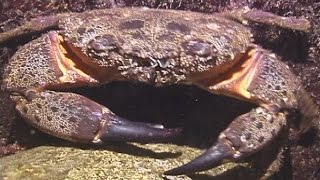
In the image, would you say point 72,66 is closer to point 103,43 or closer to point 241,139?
point 103,43

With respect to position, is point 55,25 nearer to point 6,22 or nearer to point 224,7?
point 6,22

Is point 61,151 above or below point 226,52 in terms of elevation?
below

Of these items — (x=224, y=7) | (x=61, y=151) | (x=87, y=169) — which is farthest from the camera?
(x=224, y=7)

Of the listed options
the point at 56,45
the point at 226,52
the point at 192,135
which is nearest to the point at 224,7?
the point at 226,52

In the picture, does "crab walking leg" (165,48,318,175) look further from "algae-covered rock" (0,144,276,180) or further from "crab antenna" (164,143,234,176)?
"algae-covered rock" (0,144,276,180)

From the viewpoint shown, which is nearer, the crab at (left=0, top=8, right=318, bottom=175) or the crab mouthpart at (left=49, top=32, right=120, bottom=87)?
the crab at (left=0, top=8, right=318, bottom=175)

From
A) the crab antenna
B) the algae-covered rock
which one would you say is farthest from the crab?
the algae-covered rock

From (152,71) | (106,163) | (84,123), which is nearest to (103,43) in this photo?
(152,71)
